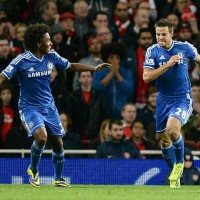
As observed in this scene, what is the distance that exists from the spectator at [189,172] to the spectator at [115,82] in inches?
97.0

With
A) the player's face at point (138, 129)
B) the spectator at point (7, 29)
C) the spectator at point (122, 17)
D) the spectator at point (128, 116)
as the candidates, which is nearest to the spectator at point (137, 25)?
the spectator at point (122, 17)

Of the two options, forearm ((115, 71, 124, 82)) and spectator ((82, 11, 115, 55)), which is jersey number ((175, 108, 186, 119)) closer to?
forearm ((115, 71, 124, 82))

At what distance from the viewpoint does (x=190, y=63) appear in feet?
61.8

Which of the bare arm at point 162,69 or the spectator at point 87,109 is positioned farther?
Answer: the spectator at point 87,109

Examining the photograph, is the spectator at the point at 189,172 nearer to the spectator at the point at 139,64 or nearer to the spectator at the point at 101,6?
the spectator at the point at 139,64

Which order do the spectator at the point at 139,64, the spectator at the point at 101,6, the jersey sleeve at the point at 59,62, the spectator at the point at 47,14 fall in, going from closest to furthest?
1. the jersey sleeve at the point at 59,62
2. the spectator at the point at 139,64
3. the spectator at the point at 47,14
4. the spectator at the point at 101,6

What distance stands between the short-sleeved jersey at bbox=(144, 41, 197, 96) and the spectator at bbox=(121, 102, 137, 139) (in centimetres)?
368

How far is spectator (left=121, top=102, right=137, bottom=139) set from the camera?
17297 mm

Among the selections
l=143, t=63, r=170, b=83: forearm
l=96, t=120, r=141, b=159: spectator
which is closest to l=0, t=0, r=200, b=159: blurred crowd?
l=96, t=120, r=141, b=159: spectator

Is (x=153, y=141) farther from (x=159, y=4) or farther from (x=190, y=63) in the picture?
(x=159, y=4)

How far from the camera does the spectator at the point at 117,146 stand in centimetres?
1625

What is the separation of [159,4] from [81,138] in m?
4.20

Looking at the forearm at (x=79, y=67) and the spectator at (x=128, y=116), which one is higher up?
the forearm at (x=79, y=67)

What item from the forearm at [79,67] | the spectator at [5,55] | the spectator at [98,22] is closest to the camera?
the forearm at [79,67]
